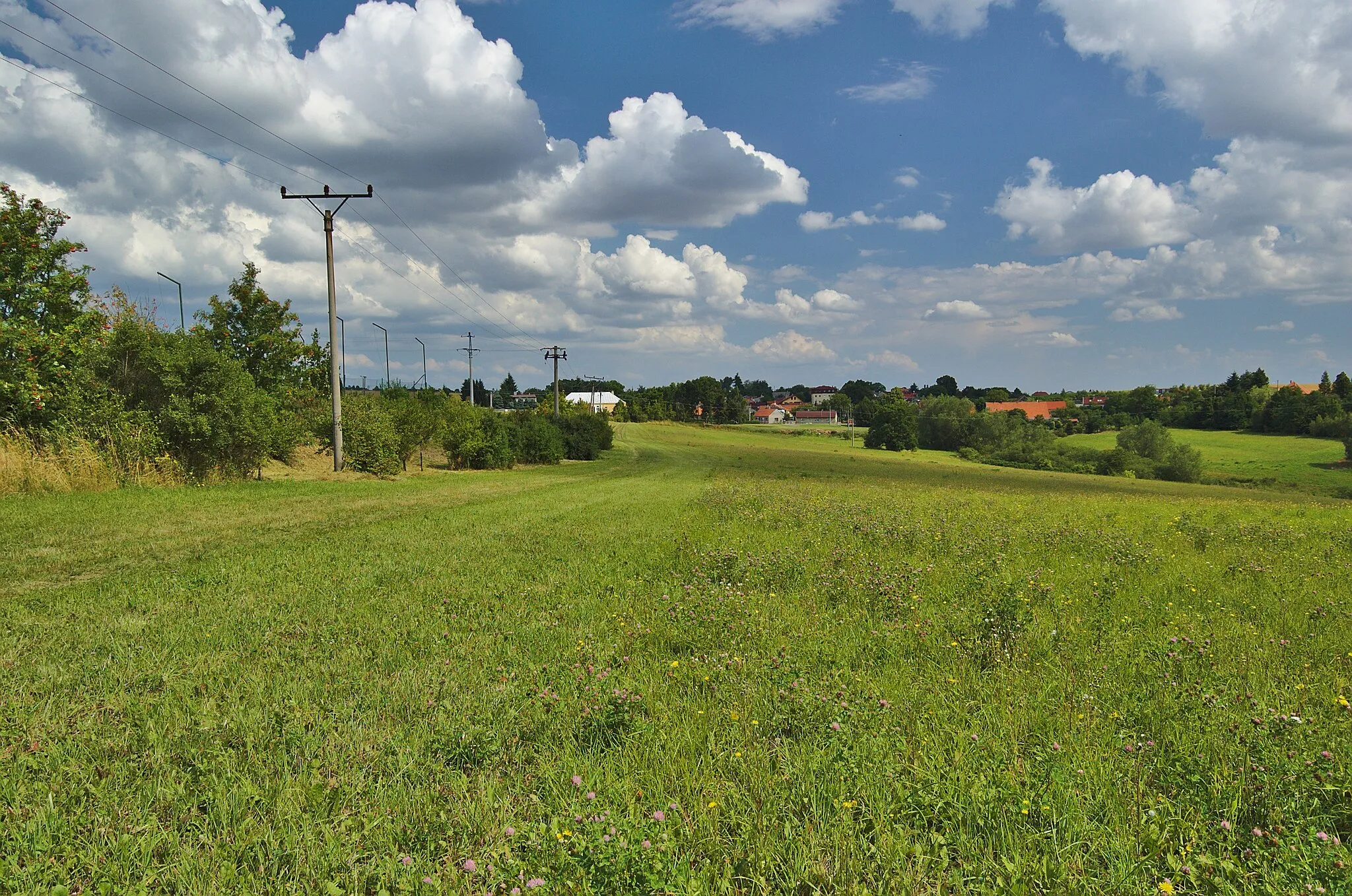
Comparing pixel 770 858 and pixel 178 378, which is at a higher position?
pixel 178 378

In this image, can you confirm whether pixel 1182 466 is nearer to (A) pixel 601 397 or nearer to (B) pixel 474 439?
(B) pixel 474 439

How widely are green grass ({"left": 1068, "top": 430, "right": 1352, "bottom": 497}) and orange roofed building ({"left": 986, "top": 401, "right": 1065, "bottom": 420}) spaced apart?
123 feet

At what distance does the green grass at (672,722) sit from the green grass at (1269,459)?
6354 centimetres

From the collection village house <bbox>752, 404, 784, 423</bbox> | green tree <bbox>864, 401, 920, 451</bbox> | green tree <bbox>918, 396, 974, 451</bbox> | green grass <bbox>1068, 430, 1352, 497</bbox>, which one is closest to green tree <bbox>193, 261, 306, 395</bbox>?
green grass <bbox>1068, 430, 1352, 497</bbox>

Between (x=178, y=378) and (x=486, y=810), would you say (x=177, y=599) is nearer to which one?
(x=486, y=810)

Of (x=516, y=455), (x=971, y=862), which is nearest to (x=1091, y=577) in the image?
(x=971, y=862)

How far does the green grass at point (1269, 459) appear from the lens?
61.7m

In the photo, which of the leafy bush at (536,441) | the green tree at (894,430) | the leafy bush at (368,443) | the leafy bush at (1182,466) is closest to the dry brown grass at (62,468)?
the leafy bush at (368,443)

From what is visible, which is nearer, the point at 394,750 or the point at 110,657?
the point at 394,750

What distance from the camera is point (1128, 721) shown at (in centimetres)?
452

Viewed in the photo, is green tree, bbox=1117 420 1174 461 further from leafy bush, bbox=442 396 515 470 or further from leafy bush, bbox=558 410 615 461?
leafy bush, bbox=442 396 515 470

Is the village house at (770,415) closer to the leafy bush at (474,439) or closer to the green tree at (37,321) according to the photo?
the leafy bush at (474,439)

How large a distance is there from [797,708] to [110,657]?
5.48 m

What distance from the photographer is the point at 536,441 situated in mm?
41031
